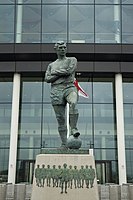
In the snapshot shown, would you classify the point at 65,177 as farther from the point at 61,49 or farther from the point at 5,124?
the point at 5,124

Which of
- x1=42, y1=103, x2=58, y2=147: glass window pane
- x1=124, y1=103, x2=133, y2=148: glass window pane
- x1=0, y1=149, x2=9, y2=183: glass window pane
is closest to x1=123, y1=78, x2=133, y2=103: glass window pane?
x1=124, y1=103, x2=133, y2=148: glass window pane

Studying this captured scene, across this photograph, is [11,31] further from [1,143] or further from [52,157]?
[52,157]

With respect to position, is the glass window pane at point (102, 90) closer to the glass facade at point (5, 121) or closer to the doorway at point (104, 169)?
the doorway at point (104, 169)

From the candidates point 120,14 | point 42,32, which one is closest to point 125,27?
point 120,14

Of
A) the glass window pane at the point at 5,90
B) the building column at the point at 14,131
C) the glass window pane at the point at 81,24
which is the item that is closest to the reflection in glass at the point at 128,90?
the glass window pane at the point at 81,24

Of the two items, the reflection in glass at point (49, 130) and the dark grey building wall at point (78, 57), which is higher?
the dark grey building wall at point (78, 57)

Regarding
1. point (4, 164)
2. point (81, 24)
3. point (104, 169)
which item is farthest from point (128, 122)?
point (4, 164)

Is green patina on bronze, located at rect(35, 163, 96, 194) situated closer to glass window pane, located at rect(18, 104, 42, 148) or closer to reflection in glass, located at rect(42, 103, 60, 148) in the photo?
reflection in glass, located at rect(42, 103, 60, 148)

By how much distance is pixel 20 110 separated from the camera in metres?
23.8

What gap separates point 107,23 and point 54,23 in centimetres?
389

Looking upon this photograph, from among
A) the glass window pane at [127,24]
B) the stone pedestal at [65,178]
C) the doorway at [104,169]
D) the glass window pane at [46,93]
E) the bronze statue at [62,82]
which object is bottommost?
the doorway at [104,169]

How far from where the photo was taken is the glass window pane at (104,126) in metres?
23.1

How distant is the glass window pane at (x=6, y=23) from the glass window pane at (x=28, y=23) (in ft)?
1.42

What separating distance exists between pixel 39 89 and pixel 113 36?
262 inches
